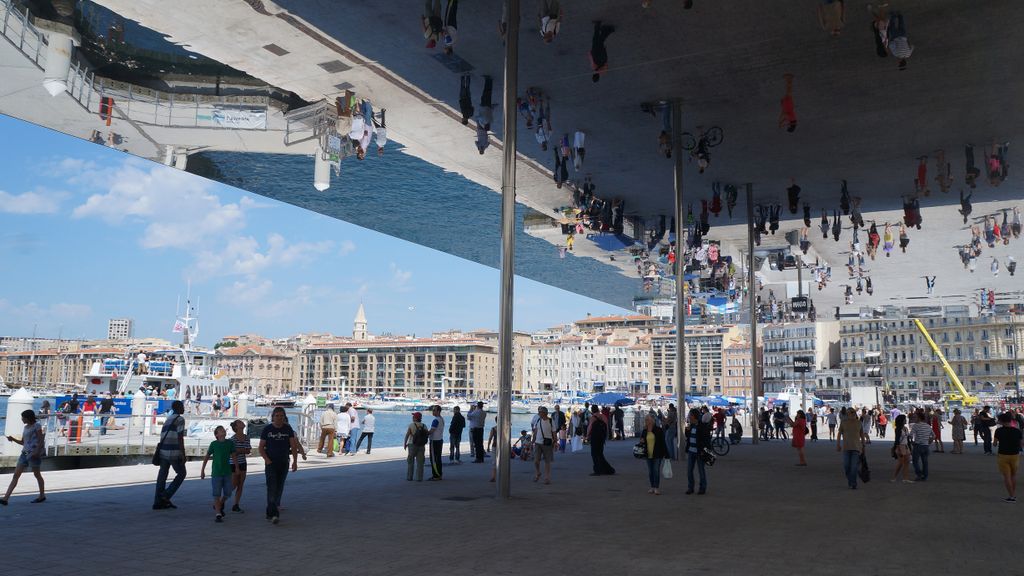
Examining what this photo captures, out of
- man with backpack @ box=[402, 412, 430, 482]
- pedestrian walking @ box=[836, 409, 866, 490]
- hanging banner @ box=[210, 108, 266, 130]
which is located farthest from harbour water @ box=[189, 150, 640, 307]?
pedestrian walking @ box=[836, 409, 866, 490]

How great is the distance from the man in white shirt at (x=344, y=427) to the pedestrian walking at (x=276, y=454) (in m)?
13.6

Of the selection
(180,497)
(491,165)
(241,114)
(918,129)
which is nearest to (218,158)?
(241,114)

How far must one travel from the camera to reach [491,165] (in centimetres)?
2322

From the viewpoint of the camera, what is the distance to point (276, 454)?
10242 mm

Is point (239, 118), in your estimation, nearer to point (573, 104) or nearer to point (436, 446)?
point (573, 104)

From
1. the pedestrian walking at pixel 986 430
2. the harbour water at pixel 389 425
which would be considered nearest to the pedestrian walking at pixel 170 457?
the harbour water at pixel 389 425

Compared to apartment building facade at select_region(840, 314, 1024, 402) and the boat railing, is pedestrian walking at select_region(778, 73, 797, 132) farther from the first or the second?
apartment building facade at select_region(840, 314, 1024, 402)

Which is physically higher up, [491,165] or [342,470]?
[491,165]

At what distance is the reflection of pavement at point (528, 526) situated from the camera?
24.7 feet

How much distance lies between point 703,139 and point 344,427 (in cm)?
1374

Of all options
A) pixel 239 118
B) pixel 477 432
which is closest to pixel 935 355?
pixel 477 432

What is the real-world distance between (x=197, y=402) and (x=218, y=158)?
21.1m

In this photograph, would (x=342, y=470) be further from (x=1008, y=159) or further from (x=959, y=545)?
(x=1008, y=159)

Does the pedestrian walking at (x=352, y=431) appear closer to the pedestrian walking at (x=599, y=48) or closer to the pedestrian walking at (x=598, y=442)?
the pedestrian walking at (x=598, y=442)
